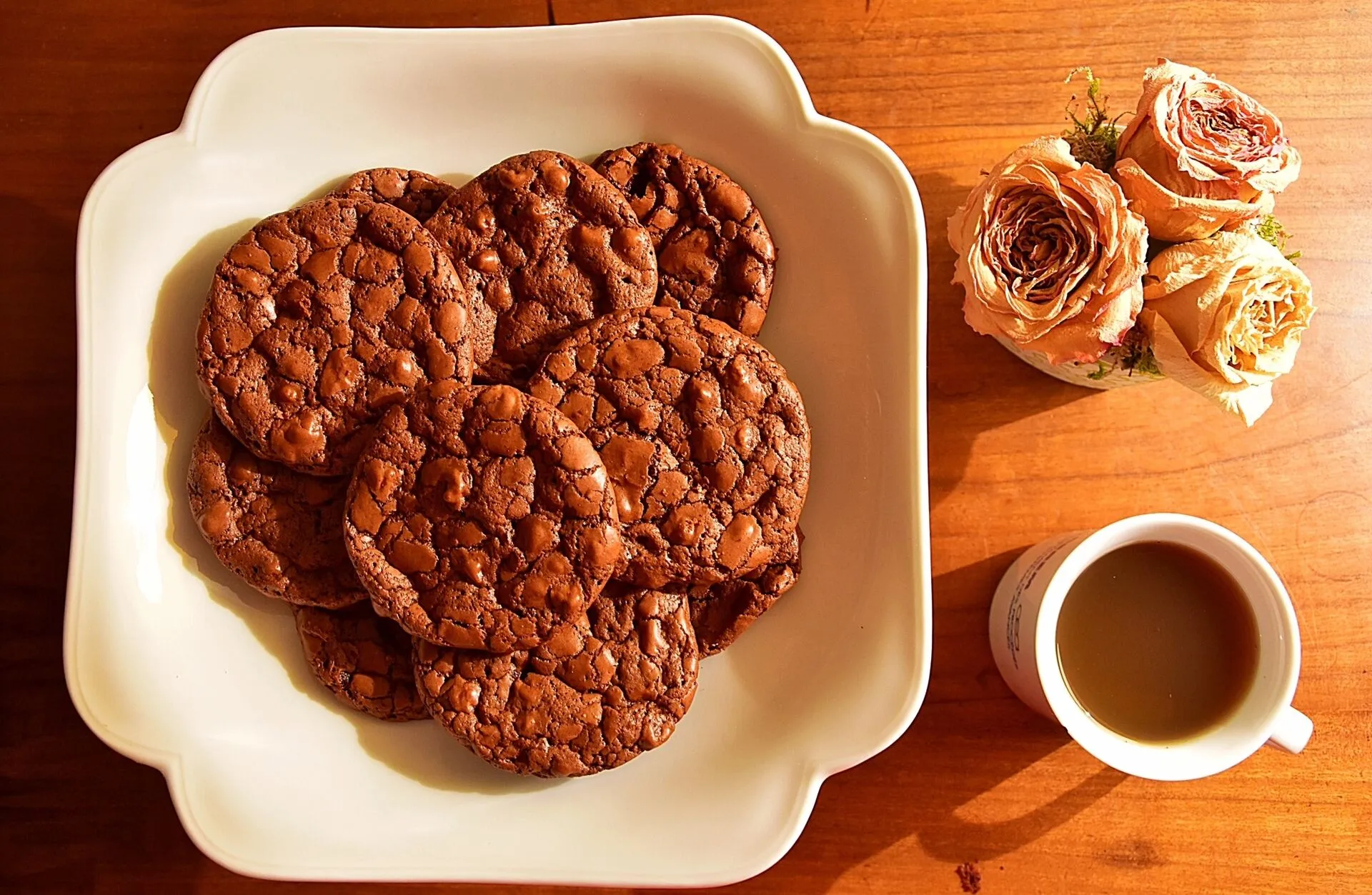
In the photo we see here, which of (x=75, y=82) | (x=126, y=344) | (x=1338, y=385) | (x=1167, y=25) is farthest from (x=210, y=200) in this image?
(x=1338, y=385)

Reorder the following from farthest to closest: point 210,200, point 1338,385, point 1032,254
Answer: point 1338,385 < point 210,200 < point 1032,254

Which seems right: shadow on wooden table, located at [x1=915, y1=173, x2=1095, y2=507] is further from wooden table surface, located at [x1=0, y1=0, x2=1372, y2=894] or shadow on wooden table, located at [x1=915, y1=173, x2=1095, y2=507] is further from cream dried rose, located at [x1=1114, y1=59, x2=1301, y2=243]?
cream dried rose, located at [x1=1114, y1=59, x2=1301, y2=243]

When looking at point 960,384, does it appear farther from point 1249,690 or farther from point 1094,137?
point 1249,690

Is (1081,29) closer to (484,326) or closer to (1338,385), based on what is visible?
(1338,385)

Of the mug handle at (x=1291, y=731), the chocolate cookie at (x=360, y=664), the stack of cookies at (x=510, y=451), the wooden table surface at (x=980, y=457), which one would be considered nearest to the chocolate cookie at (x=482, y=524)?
the stack of cookies at (x=510, y=451)

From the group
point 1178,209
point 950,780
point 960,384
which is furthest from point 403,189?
point 950,780
